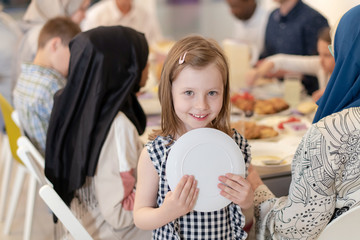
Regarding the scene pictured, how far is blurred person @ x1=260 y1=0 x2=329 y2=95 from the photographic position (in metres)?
3.33

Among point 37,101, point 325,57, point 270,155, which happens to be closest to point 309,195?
point 270,155

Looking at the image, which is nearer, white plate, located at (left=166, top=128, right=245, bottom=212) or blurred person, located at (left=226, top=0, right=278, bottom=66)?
white plate, located at (left=166, top=128, right=245, bottom=212)

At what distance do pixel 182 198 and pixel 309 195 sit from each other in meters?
0.37

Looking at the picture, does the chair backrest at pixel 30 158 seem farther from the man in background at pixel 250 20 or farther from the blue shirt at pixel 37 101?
the man in background at pixel 250 20

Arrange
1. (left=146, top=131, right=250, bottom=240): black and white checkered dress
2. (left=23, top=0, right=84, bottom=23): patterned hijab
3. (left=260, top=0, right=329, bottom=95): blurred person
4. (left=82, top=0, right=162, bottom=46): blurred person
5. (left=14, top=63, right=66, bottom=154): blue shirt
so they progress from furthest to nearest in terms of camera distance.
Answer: (left=82, top=0, right=162, bottom=46): blurred person < (left=23, top=0, right=84, bottom=23): patterned hijab < (left=260, top=0, right=329, bottom=95): blurred person < (left=14, top=63, right=66, bottom=154): blue shirt < (left=146, top=131, right=250, bottom=240): black and white checkered dress

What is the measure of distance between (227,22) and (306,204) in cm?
694

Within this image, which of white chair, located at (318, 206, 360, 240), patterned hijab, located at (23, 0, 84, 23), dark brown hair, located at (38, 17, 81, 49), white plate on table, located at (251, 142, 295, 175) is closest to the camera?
white chair, located at (318, 206, 360, 240)

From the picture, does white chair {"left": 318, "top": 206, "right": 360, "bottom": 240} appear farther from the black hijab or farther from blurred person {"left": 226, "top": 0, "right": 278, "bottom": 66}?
blurred person {"left": 226, "top": 0, "right": 278, "bottom": 66}

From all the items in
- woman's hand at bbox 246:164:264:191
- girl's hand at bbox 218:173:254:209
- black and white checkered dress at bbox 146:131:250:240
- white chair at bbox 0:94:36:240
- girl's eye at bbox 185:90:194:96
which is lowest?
white chair at bbox 0:94:36:240

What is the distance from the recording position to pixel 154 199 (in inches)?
53.2

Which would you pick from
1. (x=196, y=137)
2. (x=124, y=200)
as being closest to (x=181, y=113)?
(x=196, y=137)

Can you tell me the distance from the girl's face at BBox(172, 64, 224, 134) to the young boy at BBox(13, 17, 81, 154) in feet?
3.62

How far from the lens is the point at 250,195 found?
1270mm

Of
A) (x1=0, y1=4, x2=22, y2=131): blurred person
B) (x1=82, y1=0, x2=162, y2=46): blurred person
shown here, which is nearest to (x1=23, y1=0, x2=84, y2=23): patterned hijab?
(x1=0, y1=4, x2=22, y2=131): blurred person
